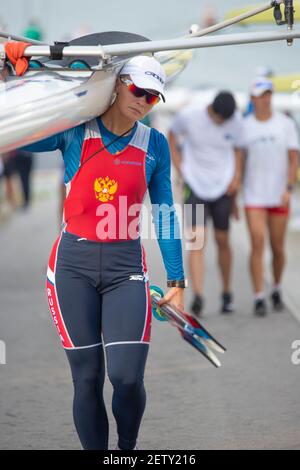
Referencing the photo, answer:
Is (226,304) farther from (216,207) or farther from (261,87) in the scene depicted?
(261,87)

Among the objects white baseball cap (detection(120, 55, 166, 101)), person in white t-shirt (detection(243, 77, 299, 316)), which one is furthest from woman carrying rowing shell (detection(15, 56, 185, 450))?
person in white t-shirt (detection(243, 77, 299, 316))

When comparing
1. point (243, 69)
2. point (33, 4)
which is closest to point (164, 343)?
point (243, 69)

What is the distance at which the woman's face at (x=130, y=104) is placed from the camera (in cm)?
544

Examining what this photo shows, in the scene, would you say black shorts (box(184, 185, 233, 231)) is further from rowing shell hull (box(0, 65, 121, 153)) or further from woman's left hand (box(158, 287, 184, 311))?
rowing shell hull (box(0, 65, 121, 153))

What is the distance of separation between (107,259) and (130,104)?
0.79 m

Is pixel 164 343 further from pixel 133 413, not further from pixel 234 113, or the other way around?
pixel 133 413

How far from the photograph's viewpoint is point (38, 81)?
5.42 meters

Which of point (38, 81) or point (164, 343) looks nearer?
point (38, 81)

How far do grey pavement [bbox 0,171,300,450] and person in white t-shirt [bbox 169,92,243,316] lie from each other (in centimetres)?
57

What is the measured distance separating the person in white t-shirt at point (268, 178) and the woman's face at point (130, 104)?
5.38 metres

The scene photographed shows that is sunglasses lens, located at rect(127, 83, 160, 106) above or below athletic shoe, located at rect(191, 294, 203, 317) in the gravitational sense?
above

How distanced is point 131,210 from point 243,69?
2236 cm

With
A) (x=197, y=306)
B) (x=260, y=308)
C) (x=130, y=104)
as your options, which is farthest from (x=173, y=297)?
(x=260, y=308)

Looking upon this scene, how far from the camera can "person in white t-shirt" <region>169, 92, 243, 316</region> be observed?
10.8 meters
